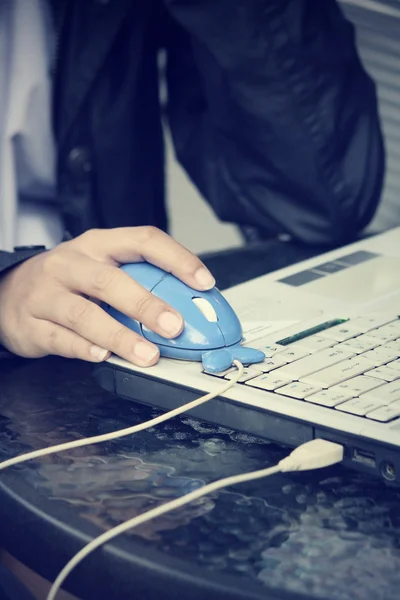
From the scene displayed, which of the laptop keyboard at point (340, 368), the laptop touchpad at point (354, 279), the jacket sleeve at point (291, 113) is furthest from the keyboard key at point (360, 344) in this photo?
the jacket sleeve at point (291, 113)

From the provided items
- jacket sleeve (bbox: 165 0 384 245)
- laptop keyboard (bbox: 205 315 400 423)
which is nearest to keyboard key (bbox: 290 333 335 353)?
laptop keyboard (bbox: 205 315 400 423)

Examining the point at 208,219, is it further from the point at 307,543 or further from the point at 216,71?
the point at 307,543

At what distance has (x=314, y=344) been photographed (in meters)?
0.63

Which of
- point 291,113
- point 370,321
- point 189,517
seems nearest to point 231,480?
point 189,517

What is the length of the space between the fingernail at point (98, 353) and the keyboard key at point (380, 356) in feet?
0.64

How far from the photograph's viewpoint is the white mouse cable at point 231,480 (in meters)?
0.45

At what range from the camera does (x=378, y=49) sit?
121 cm

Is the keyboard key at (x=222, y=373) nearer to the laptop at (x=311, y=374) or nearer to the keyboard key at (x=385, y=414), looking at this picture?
the laptop at (x=311, y=374)

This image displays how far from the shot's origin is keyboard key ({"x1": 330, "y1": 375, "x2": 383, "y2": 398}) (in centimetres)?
55

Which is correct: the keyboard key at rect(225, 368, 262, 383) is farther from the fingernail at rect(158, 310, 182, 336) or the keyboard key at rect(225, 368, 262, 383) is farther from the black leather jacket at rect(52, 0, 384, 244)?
the black leather jacket at rect(52, 0, 384, 244)

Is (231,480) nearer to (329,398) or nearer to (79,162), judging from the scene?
(329,398)

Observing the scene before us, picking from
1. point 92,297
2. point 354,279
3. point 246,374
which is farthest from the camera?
point 354,279

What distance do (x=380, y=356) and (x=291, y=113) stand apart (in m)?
0.56

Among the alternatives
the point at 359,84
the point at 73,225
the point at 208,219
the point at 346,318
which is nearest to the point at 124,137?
the point at 73,225
